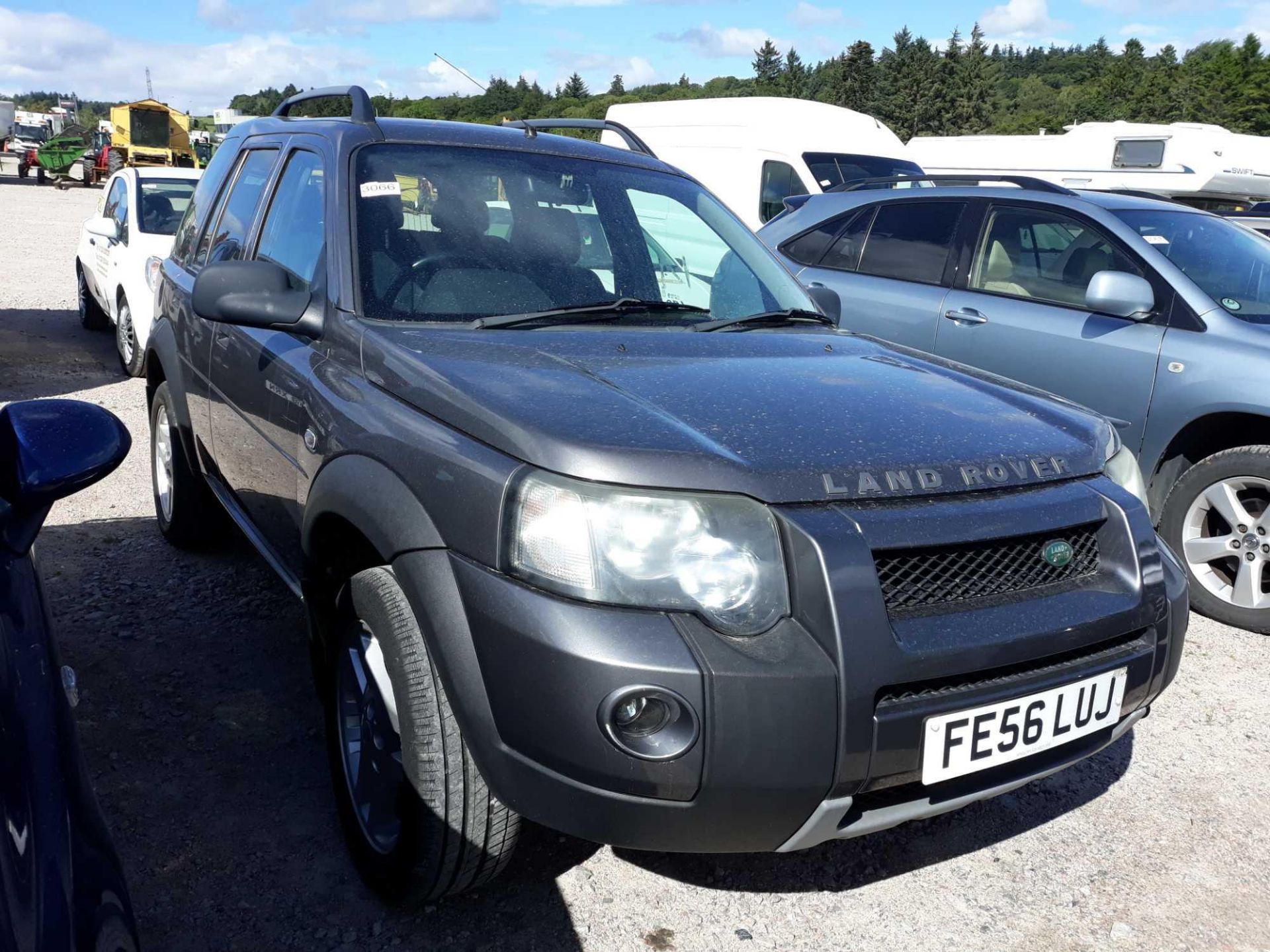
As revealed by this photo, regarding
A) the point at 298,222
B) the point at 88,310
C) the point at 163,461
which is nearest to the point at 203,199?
the point at 163,461

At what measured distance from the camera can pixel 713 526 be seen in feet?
6.40

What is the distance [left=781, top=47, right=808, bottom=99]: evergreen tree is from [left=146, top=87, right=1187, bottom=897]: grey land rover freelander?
85443 millimetres

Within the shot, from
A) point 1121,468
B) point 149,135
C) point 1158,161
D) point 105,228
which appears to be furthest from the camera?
point 149,135

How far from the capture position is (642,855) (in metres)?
2.71

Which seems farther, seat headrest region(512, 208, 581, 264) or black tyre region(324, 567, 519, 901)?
seat headrest region(512, 208, 581, 264)

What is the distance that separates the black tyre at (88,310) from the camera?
398 inches

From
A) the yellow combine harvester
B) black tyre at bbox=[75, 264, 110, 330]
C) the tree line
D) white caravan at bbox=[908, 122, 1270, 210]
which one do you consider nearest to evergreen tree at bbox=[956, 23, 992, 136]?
the tree line

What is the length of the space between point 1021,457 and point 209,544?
3.55m

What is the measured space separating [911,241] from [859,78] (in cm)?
8951

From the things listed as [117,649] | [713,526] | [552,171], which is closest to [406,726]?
[713,526]

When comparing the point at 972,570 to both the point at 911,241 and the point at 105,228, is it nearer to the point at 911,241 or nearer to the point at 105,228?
the point at 911,241

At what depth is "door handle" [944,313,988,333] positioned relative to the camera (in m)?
5.39

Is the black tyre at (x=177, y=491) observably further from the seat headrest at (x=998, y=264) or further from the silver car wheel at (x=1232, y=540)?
the silver car wheel at (x=1232, y=540)

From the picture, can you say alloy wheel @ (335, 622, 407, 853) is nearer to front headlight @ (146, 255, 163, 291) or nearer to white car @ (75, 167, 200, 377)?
front headlight @ (146, 255, 163, 291)
